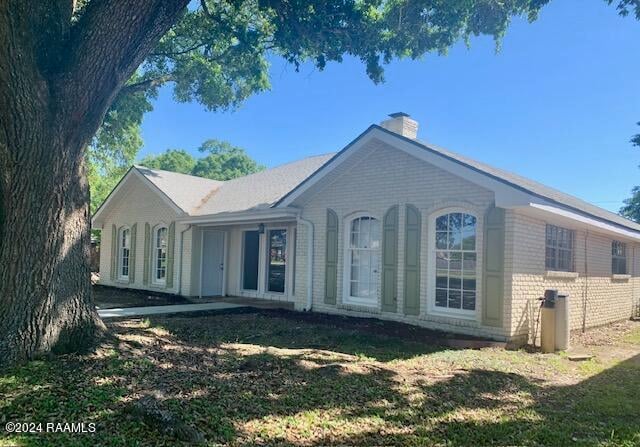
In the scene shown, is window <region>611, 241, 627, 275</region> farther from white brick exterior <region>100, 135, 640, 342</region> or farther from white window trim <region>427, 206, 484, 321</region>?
white window trim <region>427, 206, 484, 321</region>

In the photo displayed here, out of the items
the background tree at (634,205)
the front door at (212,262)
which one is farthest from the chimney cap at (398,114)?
the background tree at (634,205)

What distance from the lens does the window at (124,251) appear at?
19.8m

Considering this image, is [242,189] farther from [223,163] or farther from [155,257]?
[223,163]

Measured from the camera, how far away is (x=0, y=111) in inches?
211

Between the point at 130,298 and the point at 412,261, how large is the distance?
1002 centimetres

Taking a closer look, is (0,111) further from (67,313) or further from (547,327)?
(547,327)

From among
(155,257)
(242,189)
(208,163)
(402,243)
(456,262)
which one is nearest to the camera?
(456,262)

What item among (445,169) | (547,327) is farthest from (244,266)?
(547,327)

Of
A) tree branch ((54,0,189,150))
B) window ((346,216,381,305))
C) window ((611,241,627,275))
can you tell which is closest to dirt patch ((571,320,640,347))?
window ((611,241,627,275))

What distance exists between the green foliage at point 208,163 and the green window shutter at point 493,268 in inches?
1902

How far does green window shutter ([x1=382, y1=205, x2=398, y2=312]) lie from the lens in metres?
10.9

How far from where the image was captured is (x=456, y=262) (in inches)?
392

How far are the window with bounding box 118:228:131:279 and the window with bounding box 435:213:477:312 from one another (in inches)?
562

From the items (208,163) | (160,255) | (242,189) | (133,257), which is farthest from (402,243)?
(208,163)
